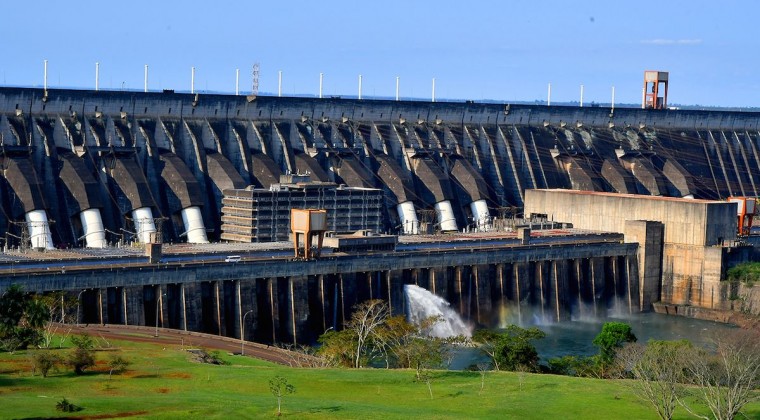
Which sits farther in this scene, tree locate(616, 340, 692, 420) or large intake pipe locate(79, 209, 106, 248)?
large intake pipe locate(79, 209, 106, 248)

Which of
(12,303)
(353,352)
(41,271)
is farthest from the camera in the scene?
(41,271)

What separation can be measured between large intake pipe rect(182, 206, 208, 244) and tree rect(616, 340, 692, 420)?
4943cm

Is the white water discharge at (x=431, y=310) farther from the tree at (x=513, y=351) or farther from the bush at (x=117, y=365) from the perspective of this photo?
the bush at (x=117, y=365)

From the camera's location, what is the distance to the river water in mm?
116625

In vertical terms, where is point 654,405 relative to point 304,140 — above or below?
below

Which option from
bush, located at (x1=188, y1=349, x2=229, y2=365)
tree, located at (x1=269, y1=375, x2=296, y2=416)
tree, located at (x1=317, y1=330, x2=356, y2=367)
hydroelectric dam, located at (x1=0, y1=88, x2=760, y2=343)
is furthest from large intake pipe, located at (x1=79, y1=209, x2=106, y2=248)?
tree, located at (x1=269, y1=375, x2=296, y2=416)

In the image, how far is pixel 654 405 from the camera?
77.2 meters

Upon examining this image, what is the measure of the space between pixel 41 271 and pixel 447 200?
69.0 m

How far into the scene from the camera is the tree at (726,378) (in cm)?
7594

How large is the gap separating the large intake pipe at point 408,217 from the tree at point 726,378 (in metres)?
Result: 60.2

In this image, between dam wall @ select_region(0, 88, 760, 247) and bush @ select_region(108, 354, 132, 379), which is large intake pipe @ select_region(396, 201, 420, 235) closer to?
dam wall @ select_region(0, 88, 760, 247)

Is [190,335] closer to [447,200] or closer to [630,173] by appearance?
[447,200]

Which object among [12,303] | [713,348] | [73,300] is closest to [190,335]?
[73,300]

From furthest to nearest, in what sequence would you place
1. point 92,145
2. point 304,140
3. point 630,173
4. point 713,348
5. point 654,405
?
point 630,173 < point 304,140 < point 92,145 < point 713,348 < point 654,405
